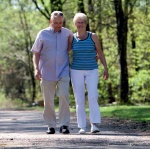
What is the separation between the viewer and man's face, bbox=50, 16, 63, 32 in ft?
34.7

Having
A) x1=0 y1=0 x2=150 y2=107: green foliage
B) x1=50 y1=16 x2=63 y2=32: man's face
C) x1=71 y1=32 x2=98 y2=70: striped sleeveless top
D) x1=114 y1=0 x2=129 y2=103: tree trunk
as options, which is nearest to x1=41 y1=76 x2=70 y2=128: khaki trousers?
x1=71 y1=32 x2=98 y2=70: striped sleeveless top

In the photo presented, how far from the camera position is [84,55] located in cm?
1062

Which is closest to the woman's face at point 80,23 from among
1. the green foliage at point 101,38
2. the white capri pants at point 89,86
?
the white capri pants at point 89,86

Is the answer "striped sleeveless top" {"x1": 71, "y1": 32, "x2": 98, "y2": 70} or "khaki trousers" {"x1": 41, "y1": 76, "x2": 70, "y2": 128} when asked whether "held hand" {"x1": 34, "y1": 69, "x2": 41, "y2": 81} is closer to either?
"khaki trousers" {"x1": 41, "y1": 76, "x2": 70, "y2": 128}

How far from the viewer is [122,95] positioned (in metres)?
28.0

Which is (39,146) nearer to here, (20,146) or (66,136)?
(20,146)

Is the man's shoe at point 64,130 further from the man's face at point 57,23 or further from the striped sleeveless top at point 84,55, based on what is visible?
the man's face at point 57,23

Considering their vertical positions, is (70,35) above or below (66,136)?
above

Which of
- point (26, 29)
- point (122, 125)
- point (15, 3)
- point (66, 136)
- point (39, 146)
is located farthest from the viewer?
point (26, 29)

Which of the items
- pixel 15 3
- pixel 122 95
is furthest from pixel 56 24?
pixel 15 3

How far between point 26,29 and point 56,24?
40.8 metres

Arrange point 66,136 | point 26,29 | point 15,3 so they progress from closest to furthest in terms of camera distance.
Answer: point 66,136 < point 15,3 < point 26,29

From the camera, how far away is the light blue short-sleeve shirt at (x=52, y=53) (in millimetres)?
10641

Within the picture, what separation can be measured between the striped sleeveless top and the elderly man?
0.21 meters
